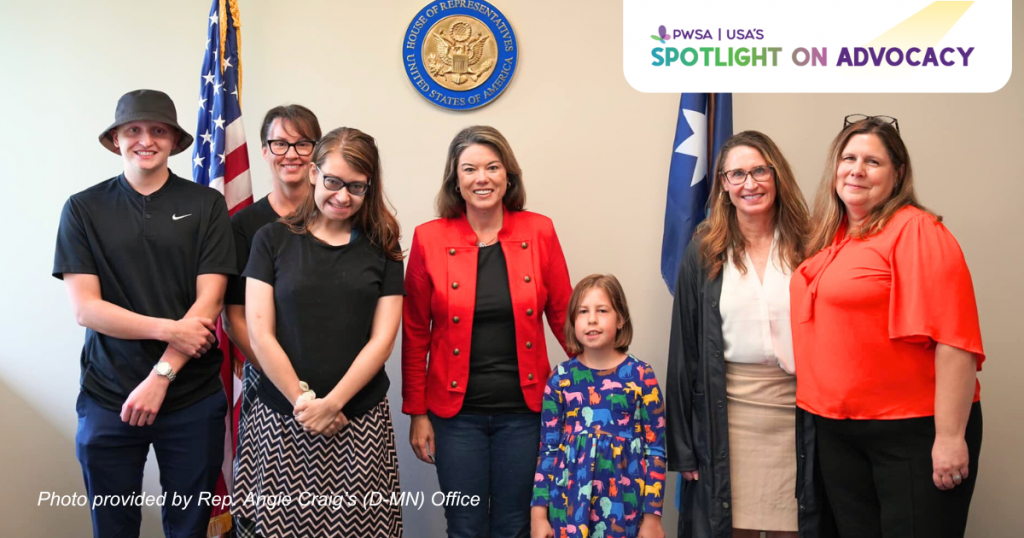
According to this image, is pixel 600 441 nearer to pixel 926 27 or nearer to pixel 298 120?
pixel 298 120

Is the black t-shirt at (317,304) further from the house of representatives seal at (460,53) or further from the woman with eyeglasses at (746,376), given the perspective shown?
the house of representatives seal at (460,53)

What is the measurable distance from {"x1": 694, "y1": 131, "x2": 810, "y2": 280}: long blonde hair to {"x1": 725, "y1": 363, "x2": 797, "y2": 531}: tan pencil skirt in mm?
347

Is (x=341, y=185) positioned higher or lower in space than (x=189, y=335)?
higher

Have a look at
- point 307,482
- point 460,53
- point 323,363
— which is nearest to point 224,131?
point 460,53

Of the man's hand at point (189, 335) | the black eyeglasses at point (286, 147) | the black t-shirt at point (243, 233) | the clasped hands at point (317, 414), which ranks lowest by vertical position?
the clasped hands at point (317, 414)

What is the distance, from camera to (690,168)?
9.58 feet

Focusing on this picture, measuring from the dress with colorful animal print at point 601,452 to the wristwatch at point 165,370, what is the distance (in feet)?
3.70

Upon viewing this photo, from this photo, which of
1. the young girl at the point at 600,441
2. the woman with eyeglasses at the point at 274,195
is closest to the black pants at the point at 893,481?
the young girl at the point at 600,441

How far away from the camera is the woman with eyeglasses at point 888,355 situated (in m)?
1.84

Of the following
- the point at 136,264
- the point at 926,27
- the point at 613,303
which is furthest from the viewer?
the point at 926,27

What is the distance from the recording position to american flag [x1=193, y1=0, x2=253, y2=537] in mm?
2861

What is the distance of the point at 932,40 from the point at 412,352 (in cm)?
261

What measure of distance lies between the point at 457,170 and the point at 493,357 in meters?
0.63

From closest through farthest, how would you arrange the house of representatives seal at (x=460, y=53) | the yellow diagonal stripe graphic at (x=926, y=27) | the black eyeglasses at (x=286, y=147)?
the black eyeglasses at (x=286, y=147) → the yellow diagonal stripe graphic at (x=926, y=27) → the house of representatives seal at (x=460, y=53)
